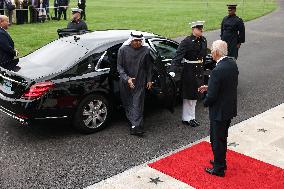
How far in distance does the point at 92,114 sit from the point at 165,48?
6.88 ft

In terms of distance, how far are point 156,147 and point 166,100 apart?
1.06 meters

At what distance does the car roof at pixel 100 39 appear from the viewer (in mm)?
7532

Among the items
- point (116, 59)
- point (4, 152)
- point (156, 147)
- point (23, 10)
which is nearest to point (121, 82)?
point (116, 59)

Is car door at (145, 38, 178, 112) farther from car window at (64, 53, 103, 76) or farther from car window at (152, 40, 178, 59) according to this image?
car window at (64, 53, 103, 76)

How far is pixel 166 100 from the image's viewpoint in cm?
766

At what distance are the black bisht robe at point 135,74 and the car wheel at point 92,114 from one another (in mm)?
390

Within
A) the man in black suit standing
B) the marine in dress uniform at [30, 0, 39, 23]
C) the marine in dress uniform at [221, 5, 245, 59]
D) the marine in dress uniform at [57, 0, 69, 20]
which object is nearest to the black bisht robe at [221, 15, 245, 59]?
the marine in dress uniform at [221, 5, 245, 59]

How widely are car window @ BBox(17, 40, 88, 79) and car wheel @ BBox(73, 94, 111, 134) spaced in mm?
694

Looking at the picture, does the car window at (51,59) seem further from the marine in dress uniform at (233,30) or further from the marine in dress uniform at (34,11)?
the marine in dress uniform at (34,11)

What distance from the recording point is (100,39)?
7.77 metres

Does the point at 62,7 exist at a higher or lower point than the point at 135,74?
higher

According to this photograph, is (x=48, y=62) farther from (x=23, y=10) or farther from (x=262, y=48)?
(x=23, y=10)

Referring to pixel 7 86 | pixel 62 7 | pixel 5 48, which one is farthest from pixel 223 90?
pixel 62 7

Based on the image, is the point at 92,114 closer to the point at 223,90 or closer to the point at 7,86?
the point at 7,86
